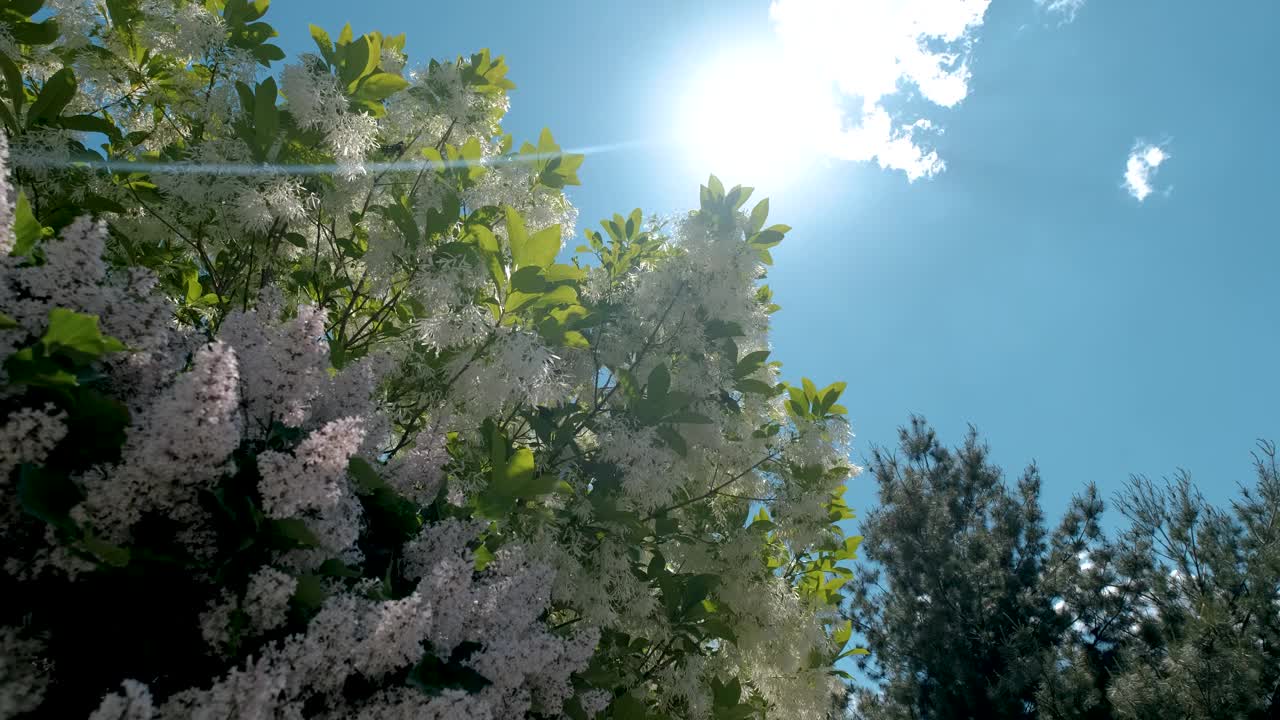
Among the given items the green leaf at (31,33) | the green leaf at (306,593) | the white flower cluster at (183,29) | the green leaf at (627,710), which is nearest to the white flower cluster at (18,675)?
the green leaf at (306,593)

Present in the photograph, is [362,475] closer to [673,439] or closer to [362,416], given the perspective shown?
[362,416]

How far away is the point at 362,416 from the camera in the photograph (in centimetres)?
164

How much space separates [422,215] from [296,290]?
29.1 inches

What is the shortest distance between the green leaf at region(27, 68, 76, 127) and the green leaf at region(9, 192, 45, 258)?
4.06ft

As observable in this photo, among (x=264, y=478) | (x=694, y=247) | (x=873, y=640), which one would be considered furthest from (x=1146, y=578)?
(x=264, y=478)

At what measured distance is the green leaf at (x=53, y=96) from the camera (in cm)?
228

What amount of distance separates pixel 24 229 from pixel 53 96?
130 centimetres

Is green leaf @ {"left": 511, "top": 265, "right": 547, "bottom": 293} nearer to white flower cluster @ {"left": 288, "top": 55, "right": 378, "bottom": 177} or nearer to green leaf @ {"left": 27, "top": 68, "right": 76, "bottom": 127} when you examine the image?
white flower cluster @ {"left": 288, "top": 55, "right": 378, "bottom": 177}

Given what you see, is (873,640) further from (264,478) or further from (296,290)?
(264,478)

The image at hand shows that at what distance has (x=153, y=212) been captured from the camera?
2.78 m

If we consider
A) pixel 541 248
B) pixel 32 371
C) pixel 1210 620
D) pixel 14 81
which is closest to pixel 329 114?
pixel 14 81

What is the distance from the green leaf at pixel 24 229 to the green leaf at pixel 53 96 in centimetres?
124

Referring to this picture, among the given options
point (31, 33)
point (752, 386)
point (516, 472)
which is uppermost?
point (31, 33)

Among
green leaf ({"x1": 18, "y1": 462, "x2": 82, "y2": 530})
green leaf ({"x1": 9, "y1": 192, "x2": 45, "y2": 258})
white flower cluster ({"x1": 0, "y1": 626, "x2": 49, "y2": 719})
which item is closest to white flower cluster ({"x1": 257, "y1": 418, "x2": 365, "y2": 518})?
green leaf ({"x1": 18, "y1": 462, "x2": 82, "y2": 530})
